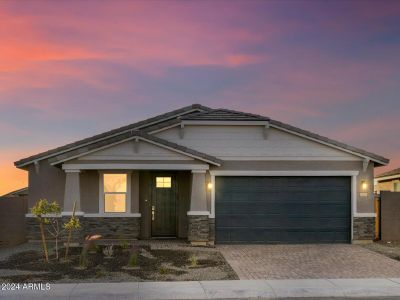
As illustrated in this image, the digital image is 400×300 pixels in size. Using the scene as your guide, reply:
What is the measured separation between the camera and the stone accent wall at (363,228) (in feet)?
66.9

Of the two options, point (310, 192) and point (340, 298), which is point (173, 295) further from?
point (310, 192)

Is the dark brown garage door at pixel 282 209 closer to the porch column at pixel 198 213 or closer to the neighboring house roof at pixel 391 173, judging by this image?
the porch column at pixel 198 213

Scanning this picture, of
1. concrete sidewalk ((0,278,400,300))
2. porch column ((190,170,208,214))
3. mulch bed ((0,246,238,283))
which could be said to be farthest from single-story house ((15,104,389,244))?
concrete sidewalk ((0,278,400,300))

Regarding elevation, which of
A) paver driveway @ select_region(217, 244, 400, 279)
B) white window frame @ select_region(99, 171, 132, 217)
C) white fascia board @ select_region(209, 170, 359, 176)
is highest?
white fascia board @ select_region(209, 170, 359, 176)

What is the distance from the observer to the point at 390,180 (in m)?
31.0

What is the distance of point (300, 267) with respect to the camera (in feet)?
50.0

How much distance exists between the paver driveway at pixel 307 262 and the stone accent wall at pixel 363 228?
0.74 metres

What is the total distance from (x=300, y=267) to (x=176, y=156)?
6.15m

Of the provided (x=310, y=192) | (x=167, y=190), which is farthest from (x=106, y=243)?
(x=310, y=192)

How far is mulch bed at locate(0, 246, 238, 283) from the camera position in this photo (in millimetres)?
13492

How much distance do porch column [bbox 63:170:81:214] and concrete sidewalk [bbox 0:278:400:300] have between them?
22.4 ft

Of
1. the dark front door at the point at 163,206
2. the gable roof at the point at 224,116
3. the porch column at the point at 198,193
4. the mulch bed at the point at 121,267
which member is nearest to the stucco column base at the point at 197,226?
the porch column at the point at 198,193

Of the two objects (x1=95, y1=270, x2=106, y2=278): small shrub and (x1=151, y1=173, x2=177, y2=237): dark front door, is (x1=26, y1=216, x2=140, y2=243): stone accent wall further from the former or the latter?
(x1=95, y1=270, x2=106, y2=278): small shrub

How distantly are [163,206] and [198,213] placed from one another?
97.5 inches
